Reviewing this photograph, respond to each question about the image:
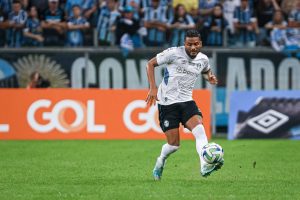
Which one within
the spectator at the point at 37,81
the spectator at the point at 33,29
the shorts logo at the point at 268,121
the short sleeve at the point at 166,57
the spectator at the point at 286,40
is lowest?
the shorts logo at the point at 268,121

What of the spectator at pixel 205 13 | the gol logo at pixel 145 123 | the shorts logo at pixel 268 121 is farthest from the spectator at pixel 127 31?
the shorts logo at pixel 268 121

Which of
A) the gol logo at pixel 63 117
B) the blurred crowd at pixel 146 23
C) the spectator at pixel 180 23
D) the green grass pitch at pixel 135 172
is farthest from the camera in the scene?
the blurred crowd at pixel 146 23

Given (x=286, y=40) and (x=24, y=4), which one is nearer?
(x=286, y=40)

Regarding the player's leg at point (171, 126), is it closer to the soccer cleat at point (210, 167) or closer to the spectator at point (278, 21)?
the soccer cleat at point (210, 167)

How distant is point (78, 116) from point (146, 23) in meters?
3.37

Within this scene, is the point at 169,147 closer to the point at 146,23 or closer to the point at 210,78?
the point at 210,78

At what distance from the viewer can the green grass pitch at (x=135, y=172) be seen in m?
10.3

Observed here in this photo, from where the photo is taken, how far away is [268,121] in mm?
21250

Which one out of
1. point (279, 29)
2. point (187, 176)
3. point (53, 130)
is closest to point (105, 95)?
point (53, 130)

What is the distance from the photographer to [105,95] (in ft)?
69.7

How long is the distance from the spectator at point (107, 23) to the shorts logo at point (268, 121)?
177 inches

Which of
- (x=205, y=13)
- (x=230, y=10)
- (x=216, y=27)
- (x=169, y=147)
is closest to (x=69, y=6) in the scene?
(x=205, y=13)

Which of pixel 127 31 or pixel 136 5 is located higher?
pixel 136 5

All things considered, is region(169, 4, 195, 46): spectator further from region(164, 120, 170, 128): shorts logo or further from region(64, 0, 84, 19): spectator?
region(164, 120, 170, 128): shorts logo
